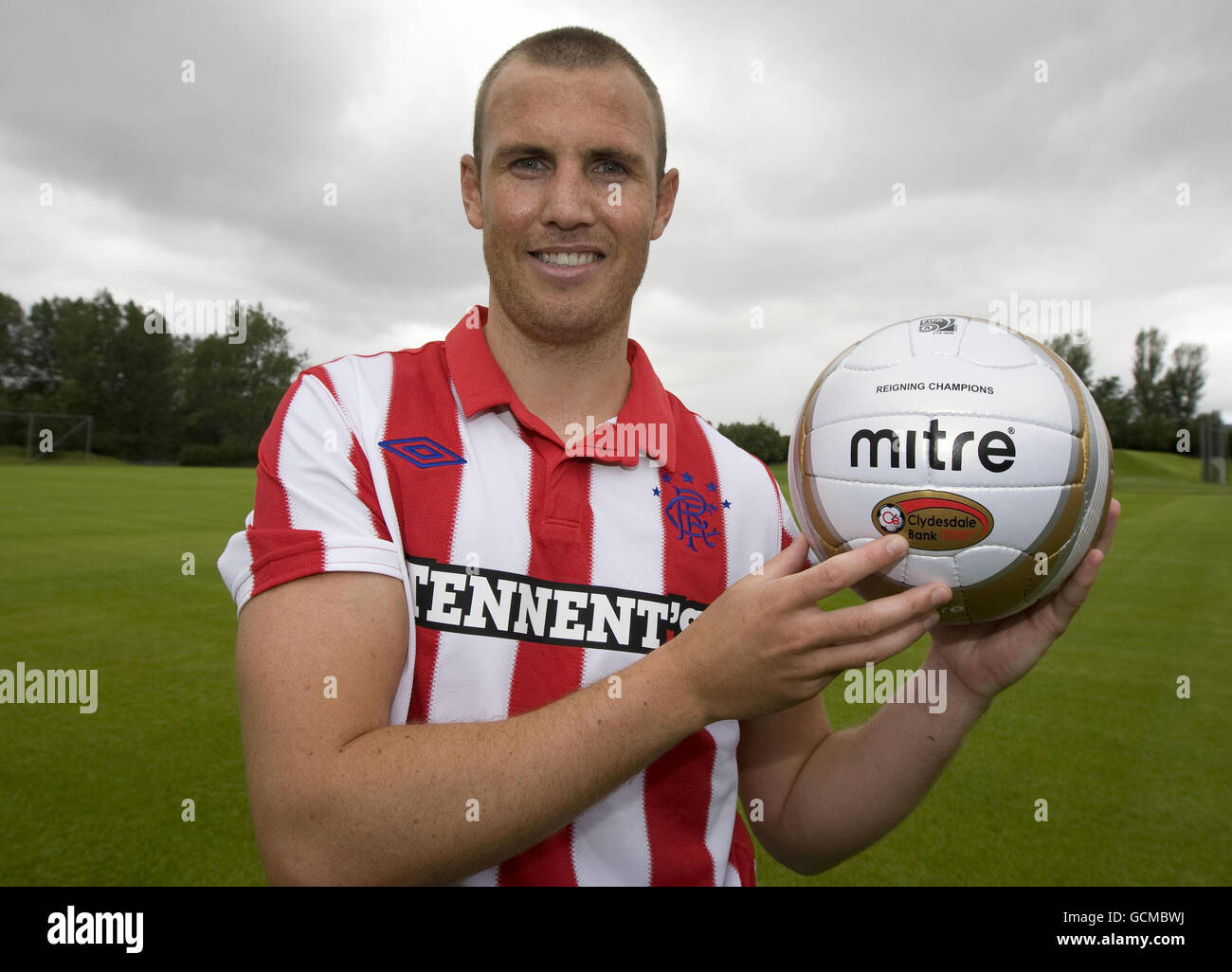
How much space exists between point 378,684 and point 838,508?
96cm

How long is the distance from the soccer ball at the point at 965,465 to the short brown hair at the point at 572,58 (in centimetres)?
82

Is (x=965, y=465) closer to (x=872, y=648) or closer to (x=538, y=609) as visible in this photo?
(x=872, y=648)

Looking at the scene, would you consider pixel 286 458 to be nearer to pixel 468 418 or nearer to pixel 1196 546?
pixel 468 418

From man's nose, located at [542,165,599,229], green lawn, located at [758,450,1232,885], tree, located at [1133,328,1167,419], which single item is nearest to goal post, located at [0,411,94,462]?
green lawn, located at [758,450,1232,885]

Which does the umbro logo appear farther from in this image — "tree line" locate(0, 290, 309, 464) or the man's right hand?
"tree line" locate(0, 290, 309, 464)

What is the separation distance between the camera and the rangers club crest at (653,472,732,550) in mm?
1977

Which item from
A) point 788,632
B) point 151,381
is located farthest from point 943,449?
point 151,381

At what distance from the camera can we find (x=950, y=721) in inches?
74.5

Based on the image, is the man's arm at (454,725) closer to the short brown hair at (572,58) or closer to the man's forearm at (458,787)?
the man's forearm at (458,787)

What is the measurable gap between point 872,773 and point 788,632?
0.78 meters

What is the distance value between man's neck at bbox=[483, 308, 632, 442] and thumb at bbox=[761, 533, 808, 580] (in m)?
0.68

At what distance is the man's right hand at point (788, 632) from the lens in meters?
1.39

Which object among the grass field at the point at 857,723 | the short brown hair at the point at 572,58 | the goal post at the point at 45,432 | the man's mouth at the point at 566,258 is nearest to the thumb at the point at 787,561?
the man's mouth at the point at 566,258
